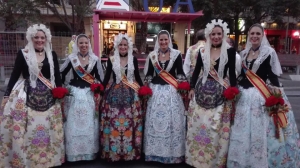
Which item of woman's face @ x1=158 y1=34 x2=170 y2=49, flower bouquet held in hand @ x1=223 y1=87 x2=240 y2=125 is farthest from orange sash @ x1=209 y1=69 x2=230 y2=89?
woman's face @ x1=158 y1=34 x2=170 y2=49

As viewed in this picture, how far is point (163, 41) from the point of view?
380 cm

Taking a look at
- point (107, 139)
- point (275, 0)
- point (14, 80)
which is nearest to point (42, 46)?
point (14, 80)

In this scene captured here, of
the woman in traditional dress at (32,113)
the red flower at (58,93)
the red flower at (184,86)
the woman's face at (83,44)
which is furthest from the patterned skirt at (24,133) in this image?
the red flower at (184,86)

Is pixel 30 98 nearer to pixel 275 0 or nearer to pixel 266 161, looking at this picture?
pixel 266 161

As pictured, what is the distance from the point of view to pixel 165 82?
3.77 metres

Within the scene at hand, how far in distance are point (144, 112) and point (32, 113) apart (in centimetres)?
146

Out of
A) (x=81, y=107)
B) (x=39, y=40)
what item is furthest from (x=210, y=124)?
(x=39, y=40)

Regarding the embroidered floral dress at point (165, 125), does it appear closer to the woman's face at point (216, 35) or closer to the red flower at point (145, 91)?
the red flower at point (145, 91)

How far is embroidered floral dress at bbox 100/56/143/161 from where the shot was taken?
366 cm

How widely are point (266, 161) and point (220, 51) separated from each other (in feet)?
4.72

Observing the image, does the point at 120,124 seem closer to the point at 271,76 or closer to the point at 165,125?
the point at 165,125

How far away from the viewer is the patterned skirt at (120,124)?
3664 millimetres

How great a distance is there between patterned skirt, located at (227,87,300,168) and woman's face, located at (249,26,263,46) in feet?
1.95

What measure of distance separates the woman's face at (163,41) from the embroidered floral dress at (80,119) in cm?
101
